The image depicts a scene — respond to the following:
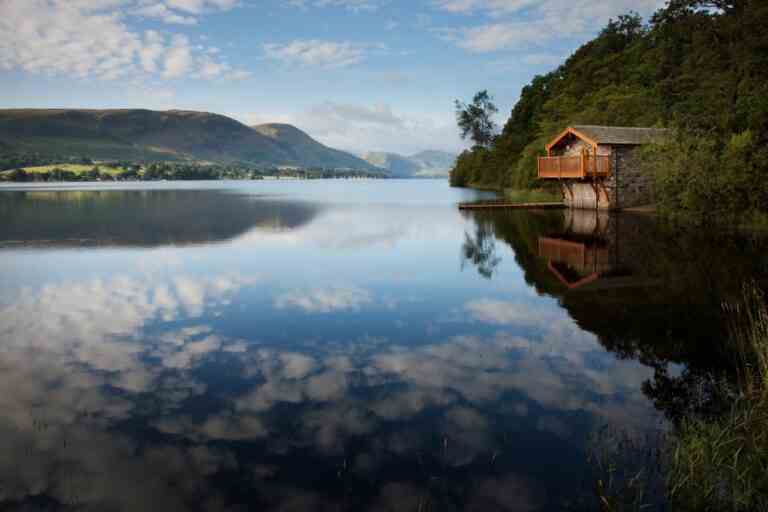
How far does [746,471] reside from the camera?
576 cm

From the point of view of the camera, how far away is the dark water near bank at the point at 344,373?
20.2 ft

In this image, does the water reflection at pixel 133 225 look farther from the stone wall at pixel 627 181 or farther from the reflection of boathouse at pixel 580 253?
the stone wall at pixel 627 181

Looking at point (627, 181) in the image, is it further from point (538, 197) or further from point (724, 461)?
point (724, 461)

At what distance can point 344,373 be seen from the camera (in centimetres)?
962

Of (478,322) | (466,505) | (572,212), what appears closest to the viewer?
(466,505)

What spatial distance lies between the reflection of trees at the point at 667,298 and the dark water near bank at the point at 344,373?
66mm

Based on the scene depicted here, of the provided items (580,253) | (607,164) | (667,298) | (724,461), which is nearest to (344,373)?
(724,461)

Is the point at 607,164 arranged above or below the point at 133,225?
above

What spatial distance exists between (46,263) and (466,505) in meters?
20.7

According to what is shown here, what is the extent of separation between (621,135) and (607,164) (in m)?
2.17

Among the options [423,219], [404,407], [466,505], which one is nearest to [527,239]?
[423,219]

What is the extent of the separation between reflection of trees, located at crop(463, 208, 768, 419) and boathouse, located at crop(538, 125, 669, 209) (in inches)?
440

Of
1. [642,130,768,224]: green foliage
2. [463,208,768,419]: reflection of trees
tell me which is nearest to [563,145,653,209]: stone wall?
[642,130,768,224]: green foliage

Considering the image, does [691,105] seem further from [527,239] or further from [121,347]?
[121,347]
